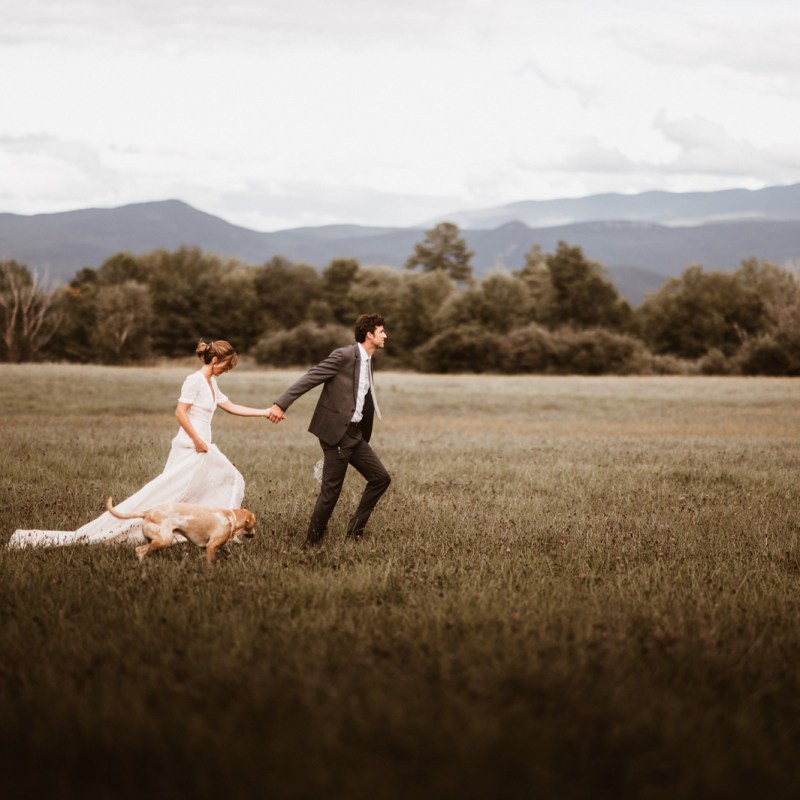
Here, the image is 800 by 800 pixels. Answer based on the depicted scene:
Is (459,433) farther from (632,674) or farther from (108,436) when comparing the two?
(632,674)

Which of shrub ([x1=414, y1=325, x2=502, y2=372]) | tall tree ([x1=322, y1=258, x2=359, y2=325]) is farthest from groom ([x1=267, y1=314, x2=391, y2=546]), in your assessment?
tall tree ([x1=322, y1=258, x2=359, y2=325])

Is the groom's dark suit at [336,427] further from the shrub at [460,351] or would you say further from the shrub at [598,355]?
the shrub at [460,351]

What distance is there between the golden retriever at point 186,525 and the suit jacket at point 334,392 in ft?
5.50

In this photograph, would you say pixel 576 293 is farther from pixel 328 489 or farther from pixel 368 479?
pixel 328 489

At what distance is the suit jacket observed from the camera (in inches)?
356

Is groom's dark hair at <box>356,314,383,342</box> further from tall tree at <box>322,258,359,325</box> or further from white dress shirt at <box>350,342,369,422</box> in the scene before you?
tall tree at <box>322,258,359,325</box>

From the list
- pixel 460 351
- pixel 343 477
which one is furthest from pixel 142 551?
pixel 460 351

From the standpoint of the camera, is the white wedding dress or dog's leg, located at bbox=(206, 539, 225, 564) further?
the white wedding dress

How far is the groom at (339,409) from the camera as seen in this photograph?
29.8 ft

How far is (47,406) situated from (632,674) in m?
27.3

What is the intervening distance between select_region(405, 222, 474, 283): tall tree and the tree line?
2170 centimetres

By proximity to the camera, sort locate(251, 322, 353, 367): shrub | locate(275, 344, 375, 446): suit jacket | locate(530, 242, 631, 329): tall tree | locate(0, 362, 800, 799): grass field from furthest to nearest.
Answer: locate(530, 242, 631, 329): tall tree → locate(251, 322, 353, 367): shrub → locate(275, 344, 375, 446): suit jacket → locate(0, 362, 800, 799): grass field

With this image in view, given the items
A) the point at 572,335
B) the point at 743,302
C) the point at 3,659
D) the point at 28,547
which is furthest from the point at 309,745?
the point at 743,302

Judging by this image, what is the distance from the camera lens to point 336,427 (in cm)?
908
